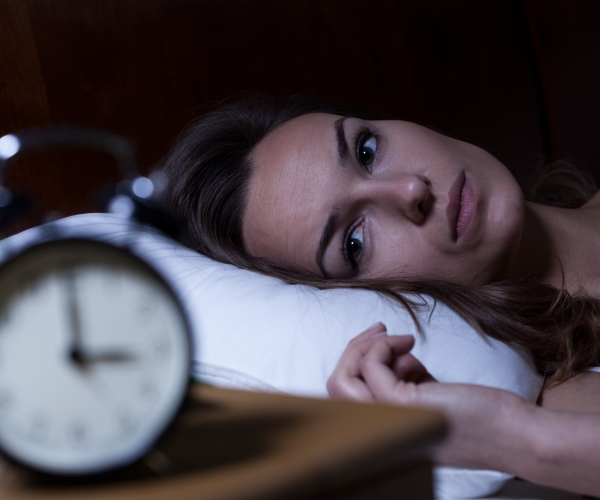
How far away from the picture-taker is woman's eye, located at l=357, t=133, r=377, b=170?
1189 millimetres

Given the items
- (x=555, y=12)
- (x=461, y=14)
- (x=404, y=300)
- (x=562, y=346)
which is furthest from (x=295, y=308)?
(x=555, y=12)

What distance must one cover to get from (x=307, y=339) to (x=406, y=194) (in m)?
0.34

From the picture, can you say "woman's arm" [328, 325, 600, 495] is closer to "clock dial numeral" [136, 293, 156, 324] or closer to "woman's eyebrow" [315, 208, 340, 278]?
"clock dial numeral" [136, 293, 156, 324]

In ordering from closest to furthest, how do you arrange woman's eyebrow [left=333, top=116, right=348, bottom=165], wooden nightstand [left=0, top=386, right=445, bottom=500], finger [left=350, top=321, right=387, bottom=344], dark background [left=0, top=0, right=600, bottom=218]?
1. wooden nightstand [left=0, top=386, right=445, bottom=500]
2. finger [left=350, top=321, right=387, bottom=344]
3. woman's eyebrow [left=333, top=116, right=348, bottom=165]
4. dark background [left=0, top=0, right=600, bottom=218]

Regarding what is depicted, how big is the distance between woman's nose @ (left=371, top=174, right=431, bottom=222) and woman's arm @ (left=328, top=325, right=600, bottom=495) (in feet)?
1.40

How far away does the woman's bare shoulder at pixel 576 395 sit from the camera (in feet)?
2.98

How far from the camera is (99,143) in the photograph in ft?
1.44

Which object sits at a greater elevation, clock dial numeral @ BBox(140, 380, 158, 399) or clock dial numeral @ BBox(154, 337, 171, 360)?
clock dial numeral @ BBox(154, 337, 171, 360)

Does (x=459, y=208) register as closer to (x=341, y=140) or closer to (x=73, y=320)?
(x=341, y=140)

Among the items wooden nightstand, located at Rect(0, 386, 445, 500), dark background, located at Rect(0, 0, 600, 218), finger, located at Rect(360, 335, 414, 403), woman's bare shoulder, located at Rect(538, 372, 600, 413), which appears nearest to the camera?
wooden nightstand, located at Rect(0, 386, 445, 500)

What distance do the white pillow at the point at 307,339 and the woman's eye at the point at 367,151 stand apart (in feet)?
1.02

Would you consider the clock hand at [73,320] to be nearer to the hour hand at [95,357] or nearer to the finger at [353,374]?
the hour hand at [95,357]

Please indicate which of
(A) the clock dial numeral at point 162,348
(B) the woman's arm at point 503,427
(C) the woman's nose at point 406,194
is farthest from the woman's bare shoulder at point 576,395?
(A) the clock dial numeral at point 162,348

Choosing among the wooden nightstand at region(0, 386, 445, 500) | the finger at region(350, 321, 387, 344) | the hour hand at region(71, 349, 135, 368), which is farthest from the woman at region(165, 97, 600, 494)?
the hour hand at region(71, 349, 135, 368)
